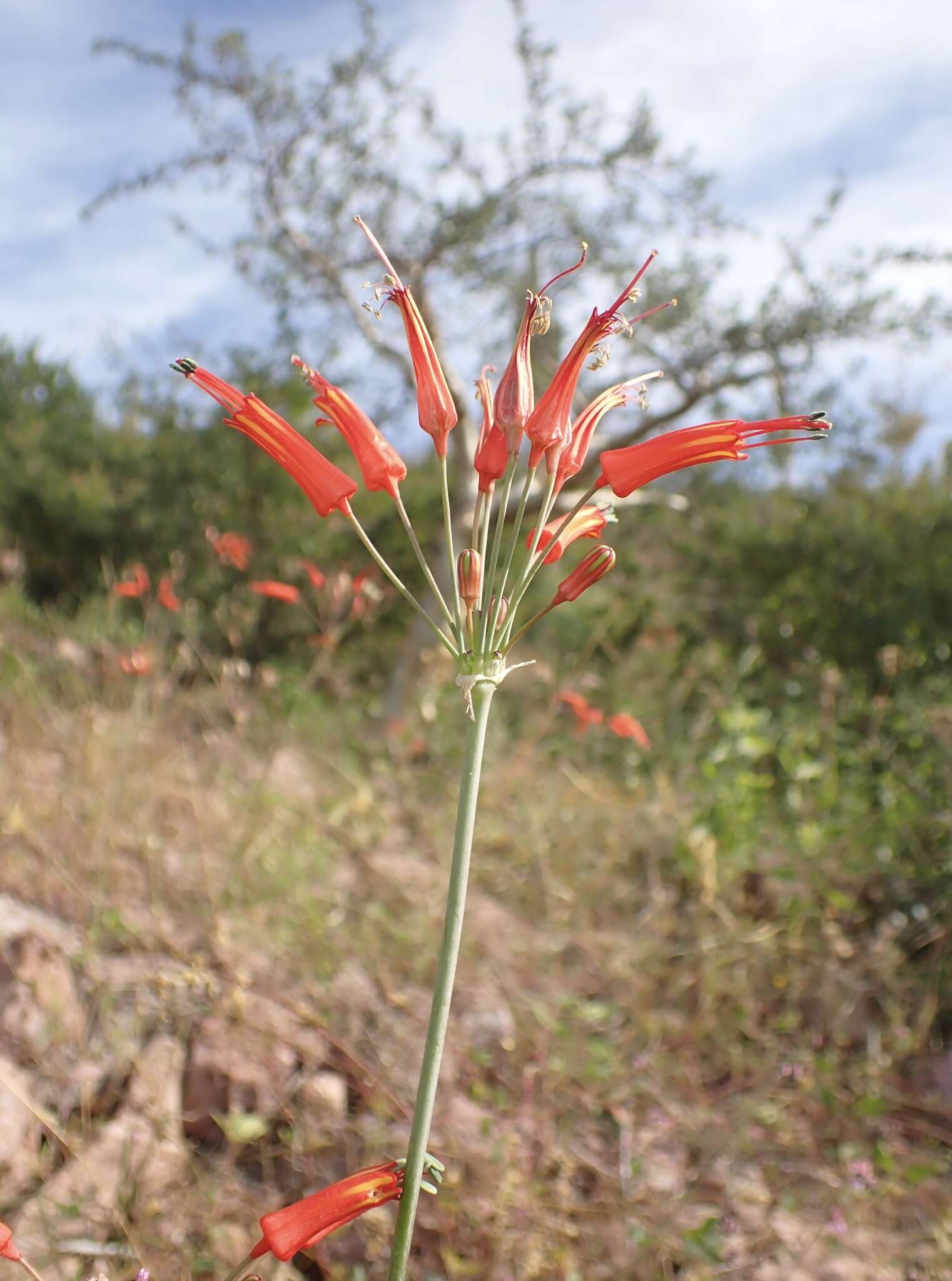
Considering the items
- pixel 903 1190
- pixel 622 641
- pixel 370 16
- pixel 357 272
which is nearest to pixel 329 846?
pixel 903 1190

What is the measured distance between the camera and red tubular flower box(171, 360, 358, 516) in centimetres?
137

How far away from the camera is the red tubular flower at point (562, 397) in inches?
52.4

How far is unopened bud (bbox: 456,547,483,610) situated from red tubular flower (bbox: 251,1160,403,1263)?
71cm

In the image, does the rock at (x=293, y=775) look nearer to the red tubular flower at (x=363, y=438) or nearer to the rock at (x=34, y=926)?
the rock at (x=34, y=926)

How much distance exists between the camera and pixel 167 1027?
109 inches

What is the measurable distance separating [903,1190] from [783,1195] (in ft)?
1.03

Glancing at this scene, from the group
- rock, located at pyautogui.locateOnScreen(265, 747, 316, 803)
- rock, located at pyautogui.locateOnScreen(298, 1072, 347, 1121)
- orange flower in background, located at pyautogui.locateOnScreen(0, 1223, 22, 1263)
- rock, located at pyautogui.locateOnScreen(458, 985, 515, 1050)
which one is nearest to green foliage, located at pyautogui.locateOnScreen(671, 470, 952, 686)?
rock, located at pyautogui.locateOnScreen(265, 747, 316, 803)

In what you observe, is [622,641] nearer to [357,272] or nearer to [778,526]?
[778,526]

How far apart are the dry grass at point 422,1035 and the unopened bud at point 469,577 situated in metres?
1.48

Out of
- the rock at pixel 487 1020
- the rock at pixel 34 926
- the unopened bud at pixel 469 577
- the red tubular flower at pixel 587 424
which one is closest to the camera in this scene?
the unopened bud at pixel 469 577

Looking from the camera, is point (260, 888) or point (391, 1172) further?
point (260, 888)

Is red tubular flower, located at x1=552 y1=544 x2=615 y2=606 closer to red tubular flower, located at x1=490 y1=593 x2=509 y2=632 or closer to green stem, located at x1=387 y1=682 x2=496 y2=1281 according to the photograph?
red tubular flower, located at x1=490 y1=593 x2=509 y2=632

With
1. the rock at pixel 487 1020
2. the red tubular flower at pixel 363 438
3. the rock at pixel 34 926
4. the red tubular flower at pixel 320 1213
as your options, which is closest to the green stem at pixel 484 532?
the red tubular flower at pixel 363 438

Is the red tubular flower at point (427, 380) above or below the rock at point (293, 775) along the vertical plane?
above
